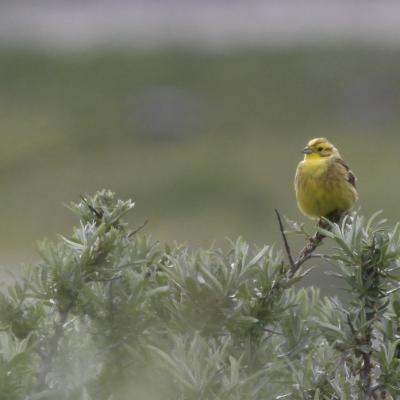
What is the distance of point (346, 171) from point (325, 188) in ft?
1.76

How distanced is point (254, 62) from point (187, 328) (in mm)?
39605

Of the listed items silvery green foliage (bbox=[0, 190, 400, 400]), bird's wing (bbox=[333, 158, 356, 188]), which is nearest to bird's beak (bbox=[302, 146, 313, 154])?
bird's wing (bbox=[333, 158, 356, 188])

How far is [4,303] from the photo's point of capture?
3.72 metres

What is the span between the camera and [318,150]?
6.69 metres

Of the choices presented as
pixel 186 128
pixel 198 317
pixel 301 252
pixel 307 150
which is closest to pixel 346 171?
pixel 307 150

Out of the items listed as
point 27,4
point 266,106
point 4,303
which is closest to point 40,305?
point 4,303

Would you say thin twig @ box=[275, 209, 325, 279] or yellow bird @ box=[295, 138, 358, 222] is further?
yellow bird @ box=[295, 138, 358, 222]

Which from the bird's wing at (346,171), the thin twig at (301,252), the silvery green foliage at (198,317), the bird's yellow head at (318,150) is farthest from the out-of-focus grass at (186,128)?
the silvery green foliage at (198,317)

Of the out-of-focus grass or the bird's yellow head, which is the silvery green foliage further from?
the out-of-focus grass

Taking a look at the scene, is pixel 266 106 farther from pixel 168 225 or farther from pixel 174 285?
pixel 174 285

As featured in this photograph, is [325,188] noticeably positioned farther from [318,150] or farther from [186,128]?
[186,128]

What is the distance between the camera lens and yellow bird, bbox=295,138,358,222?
5.64 m

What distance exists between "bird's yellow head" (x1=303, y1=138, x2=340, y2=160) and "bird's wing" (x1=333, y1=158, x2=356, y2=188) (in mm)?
167

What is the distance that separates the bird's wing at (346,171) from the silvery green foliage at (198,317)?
7.71ft
